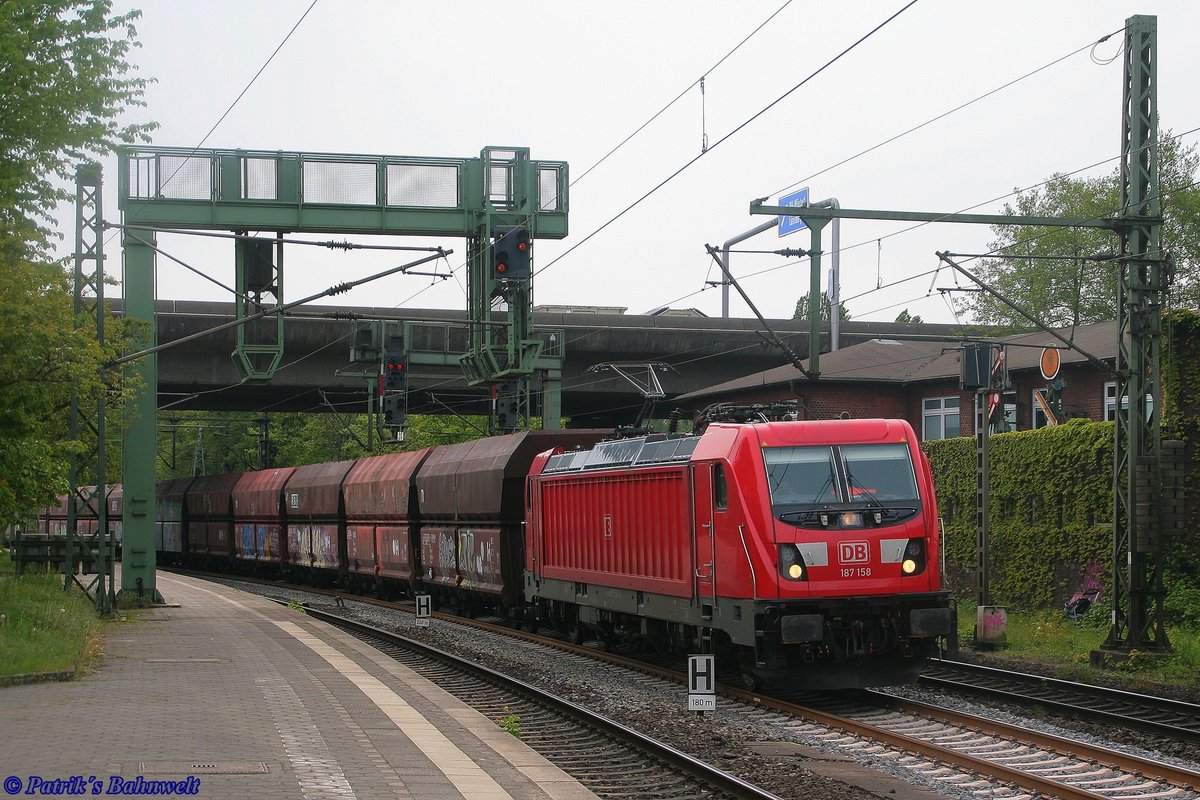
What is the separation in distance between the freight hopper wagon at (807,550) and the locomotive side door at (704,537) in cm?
2

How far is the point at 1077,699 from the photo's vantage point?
1451 cm

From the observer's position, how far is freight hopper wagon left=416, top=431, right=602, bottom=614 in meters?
24.0

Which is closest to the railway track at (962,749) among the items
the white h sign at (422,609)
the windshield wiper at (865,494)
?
the windshield wiper at (865,494)

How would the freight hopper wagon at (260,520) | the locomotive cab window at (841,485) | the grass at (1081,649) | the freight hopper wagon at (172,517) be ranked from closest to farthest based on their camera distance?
the locomotive cab window at (841,485)
the grass at (1081,649)
the freight hopper wagon at (260,520)
the freight hopper wagon at (172,517)

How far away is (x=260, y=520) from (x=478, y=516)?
2119cm

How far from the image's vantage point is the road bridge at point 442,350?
134 feet

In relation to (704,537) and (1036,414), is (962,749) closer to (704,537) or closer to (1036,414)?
(704,537)

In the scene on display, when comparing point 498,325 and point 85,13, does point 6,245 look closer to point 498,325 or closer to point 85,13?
point 85,13

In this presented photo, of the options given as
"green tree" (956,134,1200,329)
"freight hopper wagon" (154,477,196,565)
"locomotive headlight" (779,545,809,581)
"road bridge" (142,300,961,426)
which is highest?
"green tree" (956,134,1200,329)

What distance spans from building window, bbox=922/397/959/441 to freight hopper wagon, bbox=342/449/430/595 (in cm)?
1448

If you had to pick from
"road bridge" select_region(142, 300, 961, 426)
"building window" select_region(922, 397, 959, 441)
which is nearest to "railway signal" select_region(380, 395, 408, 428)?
"road bridge" select_region(142, 300, 961, 426)

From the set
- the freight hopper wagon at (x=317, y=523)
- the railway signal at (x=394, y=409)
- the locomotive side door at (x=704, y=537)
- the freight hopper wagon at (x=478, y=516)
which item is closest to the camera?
the locomotive side door at (x=704, y=537)

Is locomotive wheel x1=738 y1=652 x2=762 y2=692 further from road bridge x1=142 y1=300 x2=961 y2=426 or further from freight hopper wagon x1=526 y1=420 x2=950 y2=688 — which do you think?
road bridge x1=142 y1=300 x2=961 y2=426

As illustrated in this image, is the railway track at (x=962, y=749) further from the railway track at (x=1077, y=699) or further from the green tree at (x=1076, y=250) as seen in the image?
the green tree at (x=1076, y=250)
